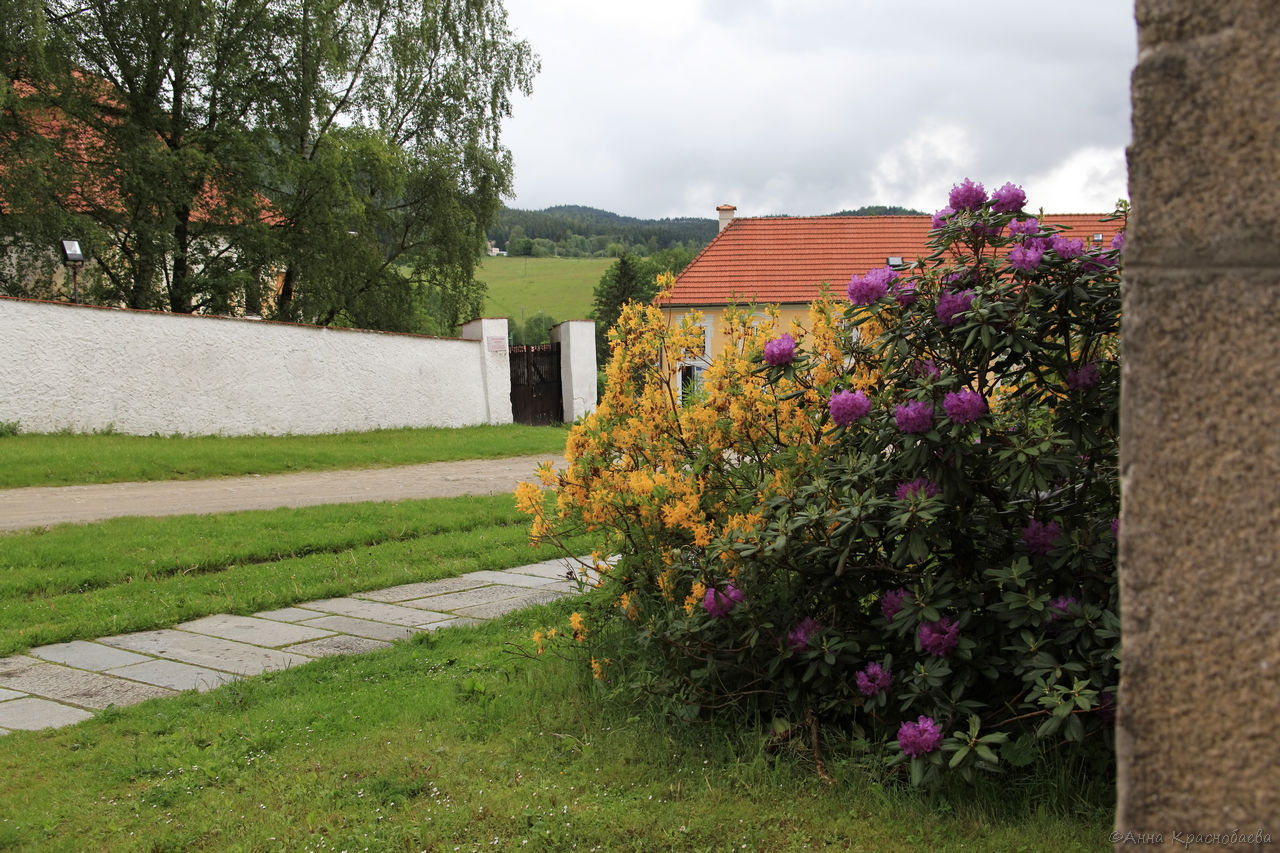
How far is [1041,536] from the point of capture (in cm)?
302

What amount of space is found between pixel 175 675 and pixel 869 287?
142 inches

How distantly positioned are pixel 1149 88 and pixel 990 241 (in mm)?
2206

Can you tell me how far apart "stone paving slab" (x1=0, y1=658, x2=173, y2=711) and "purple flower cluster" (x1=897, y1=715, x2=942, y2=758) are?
10.5 ft

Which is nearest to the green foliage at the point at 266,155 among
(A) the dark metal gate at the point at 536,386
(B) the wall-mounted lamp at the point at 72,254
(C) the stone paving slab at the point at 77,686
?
(B) the wall-mounted lamp at the point at 72,254

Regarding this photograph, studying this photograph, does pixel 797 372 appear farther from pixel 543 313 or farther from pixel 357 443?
pixel 543 313

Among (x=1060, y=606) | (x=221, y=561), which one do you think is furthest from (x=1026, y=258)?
(x=221, y=561)

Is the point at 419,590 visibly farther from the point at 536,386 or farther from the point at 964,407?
the point at 536,386

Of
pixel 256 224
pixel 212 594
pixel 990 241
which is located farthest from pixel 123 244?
pixel 990 241

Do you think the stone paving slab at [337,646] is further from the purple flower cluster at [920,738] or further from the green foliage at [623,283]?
the green foliage at [623,283]

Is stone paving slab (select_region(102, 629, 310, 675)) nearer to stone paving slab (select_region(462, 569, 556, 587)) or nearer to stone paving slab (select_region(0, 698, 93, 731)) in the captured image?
stone paving slab (select_region(0, 698, 93, 731))

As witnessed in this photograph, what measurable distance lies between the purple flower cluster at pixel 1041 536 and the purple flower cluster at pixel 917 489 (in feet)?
1.32

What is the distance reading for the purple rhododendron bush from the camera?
9.37 feet

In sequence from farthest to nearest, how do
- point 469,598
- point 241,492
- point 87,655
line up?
1. point 241,492
2. point 469,598
3. point 87,655

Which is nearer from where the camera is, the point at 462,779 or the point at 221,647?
the point at 462,779
